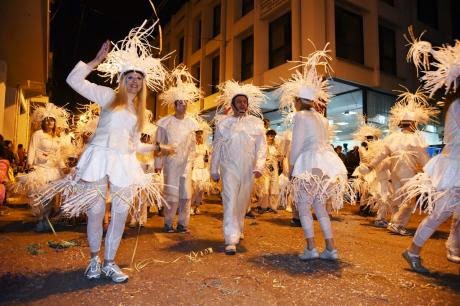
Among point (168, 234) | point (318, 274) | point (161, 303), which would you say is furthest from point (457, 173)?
point (168, 234)

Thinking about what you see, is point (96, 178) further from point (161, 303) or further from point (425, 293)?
point (425, 293)

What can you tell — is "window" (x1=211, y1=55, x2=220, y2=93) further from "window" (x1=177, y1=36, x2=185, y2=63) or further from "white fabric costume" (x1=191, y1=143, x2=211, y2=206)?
"white fabric costume" (x1=191, y1=143, x2=211, y2=206)

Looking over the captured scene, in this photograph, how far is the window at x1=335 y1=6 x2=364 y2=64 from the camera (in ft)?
46.7

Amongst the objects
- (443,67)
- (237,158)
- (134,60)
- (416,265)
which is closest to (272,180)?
(237,158)

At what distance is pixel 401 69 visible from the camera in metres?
16.2

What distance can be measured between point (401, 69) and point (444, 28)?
498 centimetres

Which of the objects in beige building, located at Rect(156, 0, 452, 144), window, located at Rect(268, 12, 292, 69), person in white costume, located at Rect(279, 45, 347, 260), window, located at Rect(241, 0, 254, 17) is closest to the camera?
person in white costume, located at Rect(279, 45, 347, 260)

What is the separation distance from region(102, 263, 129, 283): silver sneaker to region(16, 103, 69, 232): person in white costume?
9.24 feet

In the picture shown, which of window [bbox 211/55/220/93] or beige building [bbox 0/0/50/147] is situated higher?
window [bbox 211/55/220/93]

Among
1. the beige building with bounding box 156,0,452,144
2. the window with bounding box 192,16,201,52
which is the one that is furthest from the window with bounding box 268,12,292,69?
the window with bounding box 192,16,201,52

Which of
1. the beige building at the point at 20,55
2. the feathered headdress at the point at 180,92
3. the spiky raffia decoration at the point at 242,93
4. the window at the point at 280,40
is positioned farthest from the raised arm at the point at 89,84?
the window at the point at 280,40

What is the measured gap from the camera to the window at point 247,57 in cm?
1761

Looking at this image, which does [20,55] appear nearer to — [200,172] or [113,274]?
[200,172]

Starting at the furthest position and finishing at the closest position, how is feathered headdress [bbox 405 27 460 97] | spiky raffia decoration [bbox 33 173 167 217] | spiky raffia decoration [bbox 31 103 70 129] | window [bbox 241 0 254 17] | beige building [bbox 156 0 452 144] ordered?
window [bbox 241 0 254 17], beige building [bbox 156 0 452 144], spiky raffia decoration [bbox 31 103 70 129], feathered headdress [bbox 405 27 460 97], spiky raffia decoration [bbox 33 173 167 217]
